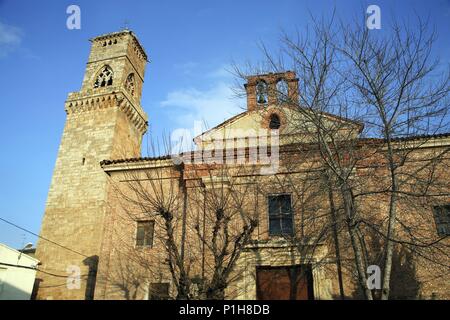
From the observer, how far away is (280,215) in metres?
11.5

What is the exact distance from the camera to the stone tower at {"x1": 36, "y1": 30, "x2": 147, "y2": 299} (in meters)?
17.0

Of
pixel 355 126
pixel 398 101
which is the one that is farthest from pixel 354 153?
pixel 398 101

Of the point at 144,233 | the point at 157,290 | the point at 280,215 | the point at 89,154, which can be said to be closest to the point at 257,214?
the point at 280,215

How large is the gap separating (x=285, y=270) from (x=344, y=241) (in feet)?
6.91

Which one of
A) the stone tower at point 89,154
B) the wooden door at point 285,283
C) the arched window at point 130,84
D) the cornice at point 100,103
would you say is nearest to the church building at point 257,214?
the wooden door at point 285,283

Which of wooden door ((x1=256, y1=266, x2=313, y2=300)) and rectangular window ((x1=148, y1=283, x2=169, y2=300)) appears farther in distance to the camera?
rectangular window ((x1=148, y1=283, x2=169, y2=300))

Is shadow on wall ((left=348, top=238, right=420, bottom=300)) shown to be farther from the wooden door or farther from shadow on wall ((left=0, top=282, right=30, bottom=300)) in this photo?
shadow on wall ((left=0, top=282, right=30, bottom=300))

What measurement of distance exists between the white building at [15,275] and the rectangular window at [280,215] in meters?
12.7

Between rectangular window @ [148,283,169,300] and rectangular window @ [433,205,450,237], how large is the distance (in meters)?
9.26

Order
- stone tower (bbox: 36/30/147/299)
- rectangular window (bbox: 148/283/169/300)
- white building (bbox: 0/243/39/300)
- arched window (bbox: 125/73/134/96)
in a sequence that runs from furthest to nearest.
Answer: arched window (bbox: 125/73/134/96) → stone tower (bbox: 36/30/147/299) → white building (bbox: 0/243/39/300) → rectangular window (bbox: 148/283/169/300)

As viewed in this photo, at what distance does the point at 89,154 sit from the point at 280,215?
540 inches

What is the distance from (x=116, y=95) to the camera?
70.0 feet

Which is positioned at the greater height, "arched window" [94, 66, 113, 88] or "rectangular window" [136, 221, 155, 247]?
"arched window" [94, 66, 113, 88]

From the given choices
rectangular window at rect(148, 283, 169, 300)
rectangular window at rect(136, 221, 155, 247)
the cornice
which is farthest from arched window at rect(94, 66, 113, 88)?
rectangular window at rect(148, 283, 169, 300)
